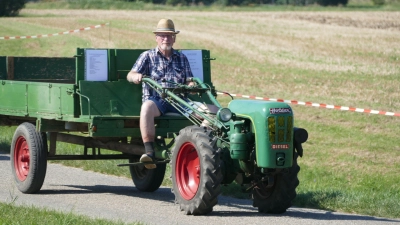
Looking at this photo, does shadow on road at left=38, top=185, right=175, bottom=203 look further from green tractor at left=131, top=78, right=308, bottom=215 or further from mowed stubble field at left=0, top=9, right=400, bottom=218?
mowed stubble field at left=0, top=9, right=400, bottom=218

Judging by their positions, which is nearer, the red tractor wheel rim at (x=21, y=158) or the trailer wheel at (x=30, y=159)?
the trailer wheel at (x=30, y=159)

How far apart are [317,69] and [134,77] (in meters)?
18.7

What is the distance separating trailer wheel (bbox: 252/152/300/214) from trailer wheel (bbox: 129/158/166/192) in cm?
194

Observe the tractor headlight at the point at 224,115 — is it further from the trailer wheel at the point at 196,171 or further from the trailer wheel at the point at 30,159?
the trailer wheel at the point at 30,159

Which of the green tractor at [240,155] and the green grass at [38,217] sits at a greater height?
the green tractor at [240,155]

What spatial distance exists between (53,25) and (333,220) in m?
34.9

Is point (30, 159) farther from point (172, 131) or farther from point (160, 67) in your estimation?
point (160, 67)

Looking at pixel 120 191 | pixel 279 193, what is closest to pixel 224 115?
pixel 279 193

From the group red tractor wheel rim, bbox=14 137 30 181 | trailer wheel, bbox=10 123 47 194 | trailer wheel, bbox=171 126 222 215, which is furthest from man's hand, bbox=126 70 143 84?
red tractor wheel rim, bbox=14 137 30 181

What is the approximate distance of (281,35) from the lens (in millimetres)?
39875

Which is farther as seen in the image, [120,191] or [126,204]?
[120,191]

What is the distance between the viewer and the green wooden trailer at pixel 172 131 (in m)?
8.09

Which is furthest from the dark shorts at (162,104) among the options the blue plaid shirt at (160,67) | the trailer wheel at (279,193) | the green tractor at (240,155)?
the trailer wheel at (279,193)

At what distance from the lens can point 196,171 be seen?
8508mm
